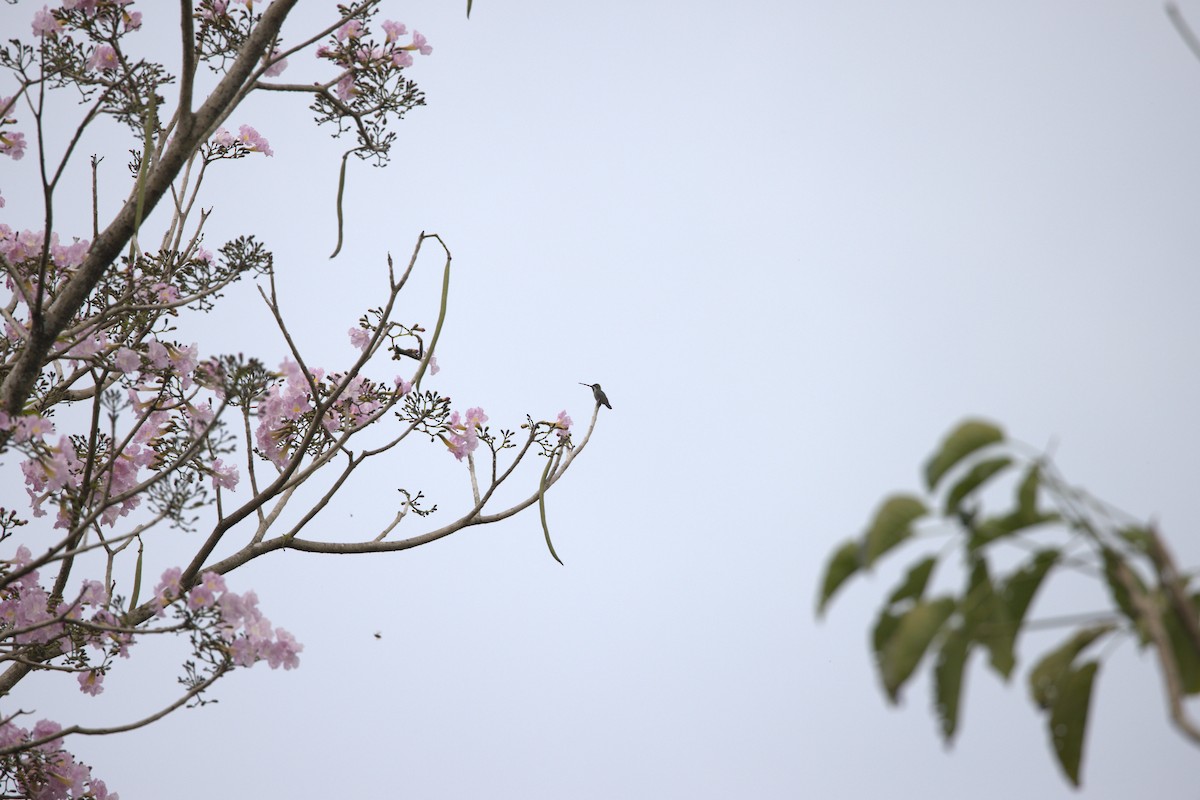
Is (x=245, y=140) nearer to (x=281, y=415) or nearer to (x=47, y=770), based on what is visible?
(x=281, y=415)

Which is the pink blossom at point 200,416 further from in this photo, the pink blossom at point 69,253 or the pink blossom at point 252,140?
the pink blossom at point 252,140

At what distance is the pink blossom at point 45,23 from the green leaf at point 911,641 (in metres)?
2.74

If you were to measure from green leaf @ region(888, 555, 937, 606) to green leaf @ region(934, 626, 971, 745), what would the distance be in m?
0.07

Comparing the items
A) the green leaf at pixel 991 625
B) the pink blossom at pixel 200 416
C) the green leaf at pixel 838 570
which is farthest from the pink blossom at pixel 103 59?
the green leaf at pixel 991 625

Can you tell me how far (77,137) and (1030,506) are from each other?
2138 millimetres

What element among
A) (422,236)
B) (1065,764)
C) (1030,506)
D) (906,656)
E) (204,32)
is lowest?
(1065,764)

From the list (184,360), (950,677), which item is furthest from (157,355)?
(950,677)

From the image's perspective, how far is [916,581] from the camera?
106 centimetres

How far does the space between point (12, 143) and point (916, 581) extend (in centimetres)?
301

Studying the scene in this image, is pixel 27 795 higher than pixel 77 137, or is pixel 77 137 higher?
pixel 77 137

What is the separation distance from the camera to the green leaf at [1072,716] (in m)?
1.06

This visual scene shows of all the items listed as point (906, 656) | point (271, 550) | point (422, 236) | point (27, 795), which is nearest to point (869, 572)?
point (906, 656)

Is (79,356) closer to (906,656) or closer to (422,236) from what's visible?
(422,236)

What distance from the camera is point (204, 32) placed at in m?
3.00
